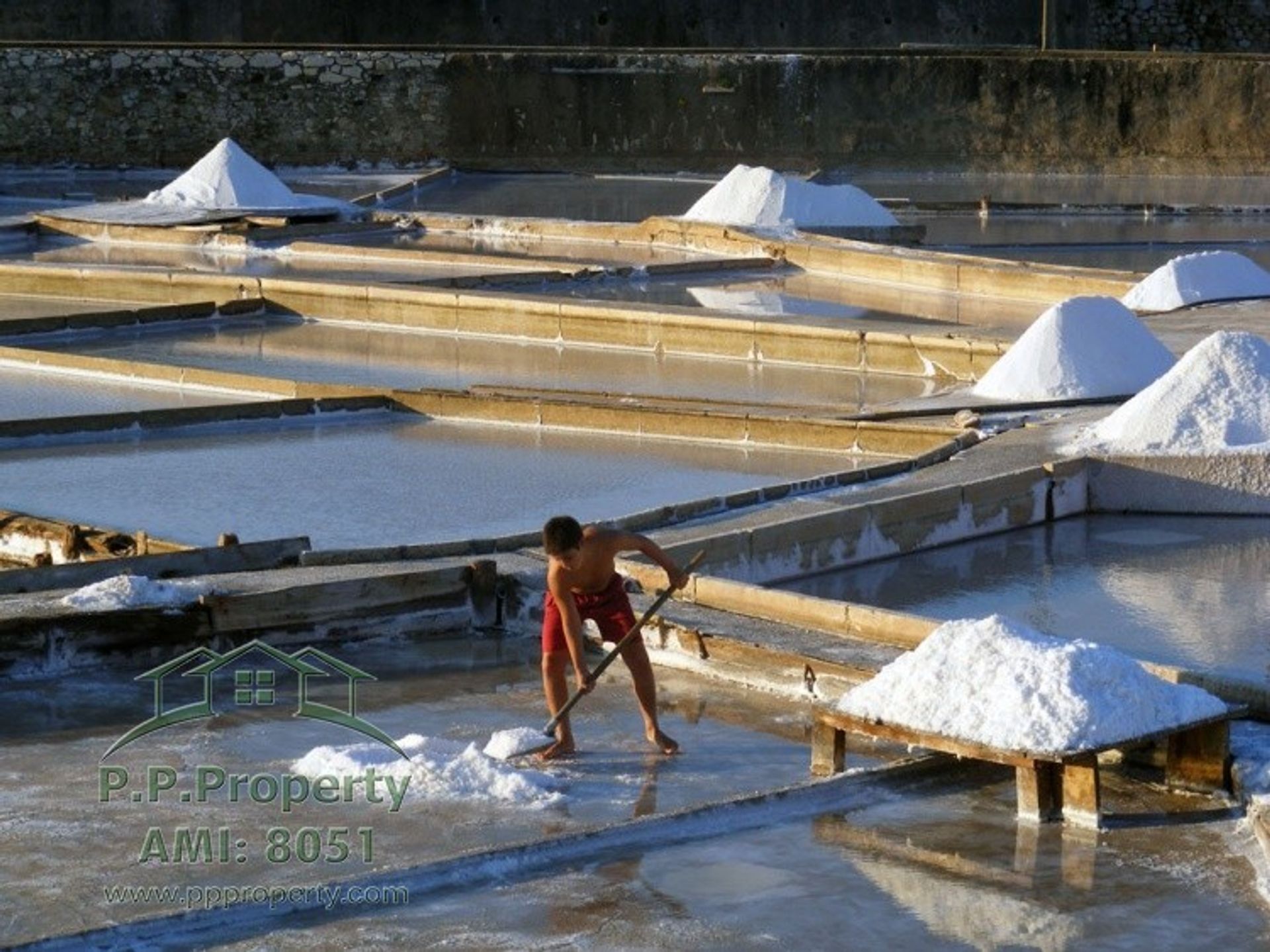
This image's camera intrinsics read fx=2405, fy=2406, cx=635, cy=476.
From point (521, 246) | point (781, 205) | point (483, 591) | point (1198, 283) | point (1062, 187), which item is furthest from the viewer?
point (1062, 187)

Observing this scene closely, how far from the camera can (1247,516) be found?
683cm

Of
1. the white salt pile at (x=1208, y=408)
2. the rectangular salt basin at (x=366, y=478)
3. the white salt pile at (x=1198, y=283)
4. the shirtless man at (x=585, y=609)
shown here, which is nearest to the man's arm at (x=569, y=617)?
the shirtless man at (x=585, y=609)

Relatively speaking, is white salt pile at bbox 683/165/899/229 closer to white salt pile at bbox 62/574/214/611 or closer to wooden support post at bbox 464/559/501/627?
wooden support post at bbox 464/559/501/627

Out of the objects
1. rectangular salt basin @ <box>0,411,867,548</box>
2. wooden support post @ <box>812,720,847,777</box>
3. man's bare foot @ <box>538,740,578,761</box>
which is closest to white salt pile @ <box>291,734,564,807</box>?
man's bare foot @ <box>538,740,578,761</box>

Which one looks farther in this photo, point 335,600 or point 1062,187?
point 1062,187

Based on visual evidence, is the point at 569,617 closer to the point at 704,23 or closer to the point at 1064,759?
the point at 1064,759

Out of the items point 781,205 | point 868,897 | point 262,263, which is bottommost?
point 868,897

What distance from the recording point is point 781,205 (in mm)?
13375

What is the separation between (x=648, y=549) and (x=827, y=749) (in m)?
0.48

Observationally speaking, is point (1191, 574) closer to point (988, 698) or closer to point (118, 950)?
point (988, 698)

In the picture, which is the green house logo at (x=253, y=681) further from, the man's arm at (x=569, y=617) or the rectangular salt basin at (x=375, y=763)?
the man's arm at (x=569, y=617)

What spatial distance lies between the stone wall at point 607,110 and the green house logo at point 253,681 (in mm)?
13472

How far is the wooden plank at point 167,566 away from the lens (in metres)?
5.43

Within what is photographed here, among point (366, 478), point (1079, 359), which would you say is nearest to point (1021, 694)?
point (366, 478)
